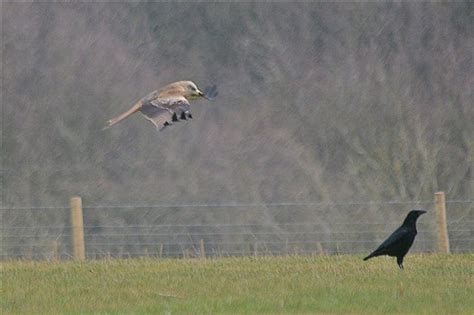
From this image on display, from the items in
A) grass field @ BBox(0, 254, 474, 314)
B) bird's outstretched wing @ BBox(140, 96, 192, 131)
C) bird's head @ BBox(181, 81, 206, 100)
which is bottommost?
grass field @ BBox(0, 254, 474, 314)

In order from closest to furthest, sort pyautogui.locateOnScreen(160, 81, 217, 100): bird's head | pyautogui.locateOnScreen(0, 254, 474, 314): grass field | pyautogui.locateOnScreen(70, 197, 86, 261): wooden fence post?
1. pyautogui.locateOnScreen(0, 254, 474, 314): grass field
2. pyautogui.locateOnScreen(160, 81, 217, 100): bird's head
3. pyautogui.locateOnScreen(70, 197, 86, 261): wooden fence post

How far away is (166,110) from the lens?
1251cm

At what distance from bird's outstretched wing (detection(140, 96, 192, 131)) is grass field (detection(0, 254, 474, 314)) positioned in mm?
1594

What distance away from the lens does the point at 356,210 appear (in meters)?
28.5

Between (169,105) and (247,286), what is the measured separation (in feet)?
6.60

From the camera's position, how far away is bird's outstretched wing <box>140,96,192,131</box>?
1224cm

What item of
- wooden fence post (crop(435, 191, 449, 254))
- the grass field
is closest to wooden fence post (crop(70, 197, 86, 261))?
the grass field

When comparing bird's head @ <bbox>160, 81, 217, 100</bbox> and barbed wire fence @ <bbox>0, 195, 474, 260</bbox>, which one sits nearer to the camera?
bird's head @ <bbox>160, 81, 217, 100</bbox>

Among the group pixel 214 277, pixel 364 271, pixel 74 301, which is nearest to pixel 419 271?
pixel 364 271

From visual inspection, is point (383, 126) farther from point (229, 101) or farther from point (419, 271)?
point (419, 271)

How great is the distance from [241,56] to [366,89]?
2.72 meters

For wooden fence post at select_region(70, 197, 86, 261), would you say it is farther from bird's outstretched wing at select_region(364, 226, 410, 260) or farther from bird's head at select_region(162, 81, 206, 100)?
bird's head at select_region(162, 81, 206, 100)

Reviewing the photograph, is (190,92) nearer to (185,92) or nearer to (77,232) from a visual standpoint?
(185,92)

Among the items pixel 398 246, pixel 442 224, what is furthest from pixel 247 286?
pixel 442 224
